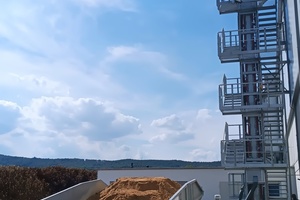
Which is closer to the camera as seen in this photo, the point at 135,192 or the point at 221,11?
the point at 135,192

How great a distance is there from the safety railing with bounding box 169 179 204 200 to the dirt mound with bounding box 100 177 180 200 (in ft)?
1.80

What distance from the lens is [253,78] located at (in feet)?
49.8

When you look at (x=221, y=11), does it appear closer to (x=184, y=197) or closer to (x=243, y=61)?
(x=243, y=61)

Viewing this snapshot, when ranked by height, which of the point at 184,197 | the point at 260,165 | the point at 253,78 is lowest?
the point at 184,197

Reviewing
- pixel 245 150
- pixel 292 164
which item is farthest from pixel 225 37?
pixel 292 164

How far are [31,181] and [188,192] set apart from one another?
8.85m

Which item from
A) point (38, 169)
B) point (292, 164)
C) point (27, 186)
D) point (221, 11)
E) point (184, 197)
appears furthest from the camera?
point (38, 169)

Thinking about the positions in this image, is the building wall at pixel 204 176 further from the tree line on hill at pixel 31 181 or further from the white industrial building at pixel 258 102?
the white industrial building at pixel 258 102

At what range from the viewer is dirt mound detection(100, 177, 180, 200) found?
1373 centimetres

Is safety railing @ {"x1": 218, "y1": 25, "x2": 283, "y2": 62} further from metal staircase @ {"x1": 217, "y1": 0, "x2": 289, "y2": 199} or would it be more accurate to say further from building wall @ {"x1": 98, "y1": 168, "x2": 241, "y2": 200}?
building wall @ {"x1": 98, "y1": 168, "x2": 241, "y2": 200}

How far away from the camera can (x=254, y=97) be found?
1492 centimetres

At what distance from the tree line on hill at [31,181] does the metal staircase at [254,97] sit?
9307 mm

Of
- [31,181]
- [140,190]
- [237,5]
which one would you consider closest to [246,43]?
[237,5]

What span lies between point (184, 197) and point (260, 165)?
281 centimetres
